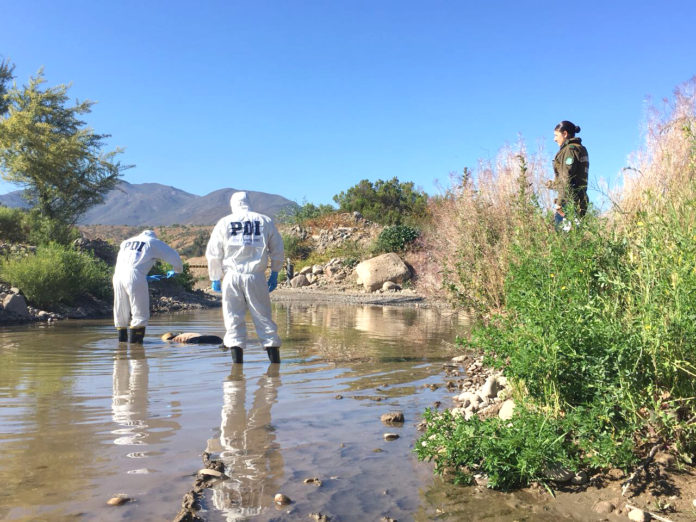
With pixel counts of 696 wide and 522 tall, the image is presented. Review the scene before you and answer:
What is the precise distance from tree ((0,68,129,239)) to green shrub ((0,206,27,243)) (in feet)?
3.11

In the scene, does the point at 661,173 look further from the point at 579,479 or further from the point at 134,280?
the point at 134,280

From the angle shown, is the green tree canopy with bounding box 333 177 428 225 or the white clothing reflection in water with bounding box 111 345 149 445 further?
the green tree canopy with bounding box 333 177 428 225

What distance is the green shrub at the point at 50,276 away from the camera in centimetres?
1204

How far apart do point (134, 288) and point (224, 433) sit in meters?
5.09

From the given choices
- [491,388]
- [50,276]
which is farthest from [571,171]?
[50,276]

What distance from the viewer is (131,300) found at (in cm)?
827

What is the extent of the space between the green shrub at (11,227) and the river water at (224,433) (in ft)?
45.1

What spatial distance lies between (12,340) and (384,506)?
291 inches

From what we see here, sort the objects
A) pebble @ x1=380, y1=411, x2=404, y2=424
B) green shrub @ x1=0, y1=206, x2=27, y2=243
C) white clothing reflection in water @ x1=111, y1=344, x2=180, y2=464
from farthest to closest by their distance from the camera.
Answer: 1. green shrub @ x1=0, y1=206, x2=27, y2=243
2. pebble @ x1=380, y1=411, x2=404, y2=424
3. white clothing reflection in water @ x1=111, y1=344, x2=180, y2=464

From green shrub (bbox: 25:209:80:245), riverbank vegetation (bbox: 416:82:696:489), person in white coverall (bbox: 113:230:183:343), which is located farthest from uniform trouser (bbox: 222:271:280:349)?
green shrub (bbox: 25:209:80:245)

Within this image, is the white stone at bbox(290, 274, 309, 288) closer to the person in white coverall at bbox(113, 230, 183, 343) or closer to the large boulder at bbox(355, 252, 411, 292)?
the large boulder at bbox(355, 252, 411, 292)

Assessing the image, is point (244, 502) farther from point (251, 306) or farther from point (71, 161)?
point (71, 161)

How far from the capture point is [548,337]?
3.01m

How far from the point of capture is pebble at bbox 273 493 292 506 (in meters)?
2.65
